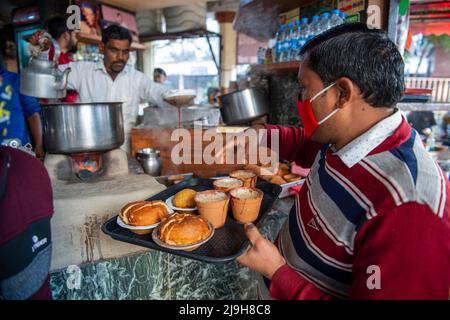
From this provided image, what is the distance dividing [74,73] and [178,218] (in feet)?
8.44

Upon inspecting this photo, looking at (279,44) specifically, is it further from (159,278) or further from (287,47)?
(159,278)

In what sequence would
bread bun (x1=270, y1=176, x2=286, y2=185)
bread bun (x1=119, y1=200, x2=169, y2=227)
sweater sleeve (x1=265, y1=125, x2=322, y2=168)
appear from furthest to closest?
1. bread bun (x1=270, y1=176, x2=286, y2=185)
2. sweater sleeve (x1=265, y1=125, x2=322, y2=168)
3. bread bun (x1=119, y1=200, x2=169, y2=227)

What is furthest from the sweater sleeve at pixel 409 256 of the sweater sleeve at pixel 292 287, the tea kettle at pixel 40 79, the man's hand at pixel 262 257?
the tea kettle at pixel 40 79

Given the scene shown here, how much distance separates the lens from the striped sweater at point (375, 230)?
697 mm

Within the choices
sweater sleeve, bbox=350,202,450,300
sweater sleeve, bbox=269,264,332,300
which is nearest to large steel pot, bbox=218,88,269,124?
sweater sleeve, bbox=269,264,332,300

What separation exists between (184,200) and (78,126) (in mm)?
707

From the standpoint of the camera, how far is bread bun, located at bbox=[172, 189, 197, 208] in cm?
147

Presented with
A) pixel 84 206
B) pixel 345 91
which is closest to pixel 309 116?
pixel 345 91

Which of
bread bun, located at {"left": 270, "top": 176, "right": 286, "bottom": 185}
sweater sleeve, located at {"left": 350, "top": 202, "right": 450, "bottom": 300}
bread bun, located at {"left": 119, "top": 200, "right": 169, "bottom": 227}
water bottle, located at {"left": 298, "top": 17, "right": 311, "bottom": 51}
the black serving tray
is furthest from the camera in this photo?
water bottle, located at {"left": 298, "top": 17, "right": 311, "bottom": 51}

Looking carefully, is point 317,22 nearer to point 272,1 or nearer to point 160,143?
point 272,1

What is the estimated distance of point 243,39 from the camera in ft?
27.2

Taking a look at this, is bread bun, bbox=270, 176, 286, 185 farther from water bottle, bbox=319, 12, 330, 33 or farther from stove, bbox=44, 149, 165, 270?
water bottle, bbox=319, 12, 330, 33

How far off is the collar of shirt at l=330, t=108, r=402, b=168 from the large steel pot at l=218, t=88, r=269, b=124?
1.55 meters

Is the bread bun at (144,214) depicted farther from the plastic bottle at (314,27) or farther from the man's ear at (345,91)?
the plastic bottle at (314,27)
